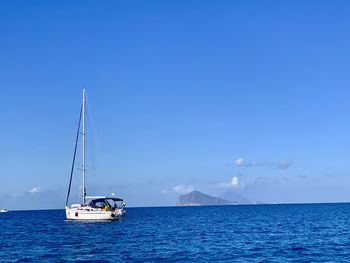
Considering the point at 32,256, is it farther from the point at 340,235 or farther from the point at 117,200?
the point at 117,200

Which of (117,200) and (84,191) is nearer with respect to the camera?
(84,191)

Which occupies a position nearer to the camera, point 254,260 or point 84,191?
point 254,260

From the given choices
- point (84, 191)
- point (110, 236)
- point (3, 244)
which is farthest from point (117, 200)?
point (3, 244)

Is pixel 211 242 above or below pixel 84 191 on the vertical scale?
below

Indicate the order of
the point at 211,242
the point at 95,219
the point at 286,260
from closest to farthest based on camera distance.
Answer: the point at 286,260 < the point at 211,242 < the point at 95,219

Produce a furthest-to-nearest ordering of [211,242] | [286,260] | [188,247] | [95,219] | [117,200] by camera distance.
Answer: [117,200], [95,219], [211,242], [188,247], [286,260]

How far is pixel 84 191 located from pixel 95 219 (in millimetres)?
7598

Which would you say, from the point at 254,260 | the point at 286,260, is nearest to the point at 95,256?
the point at 254,260

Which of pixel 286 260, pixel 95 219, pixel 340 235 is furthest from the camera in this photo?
pixel 95 219

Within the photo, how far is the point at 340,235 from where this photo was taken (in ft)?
222

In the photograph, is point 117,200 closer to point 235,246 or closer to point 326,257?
point 235,246

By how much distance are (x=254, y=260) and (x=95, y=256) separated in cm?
1627

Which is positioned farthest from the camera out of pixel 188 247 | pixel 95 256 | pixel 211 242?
pixel 211 242

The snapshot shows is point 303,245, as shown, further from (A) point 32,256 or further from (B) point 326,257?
(A) point 32,256
